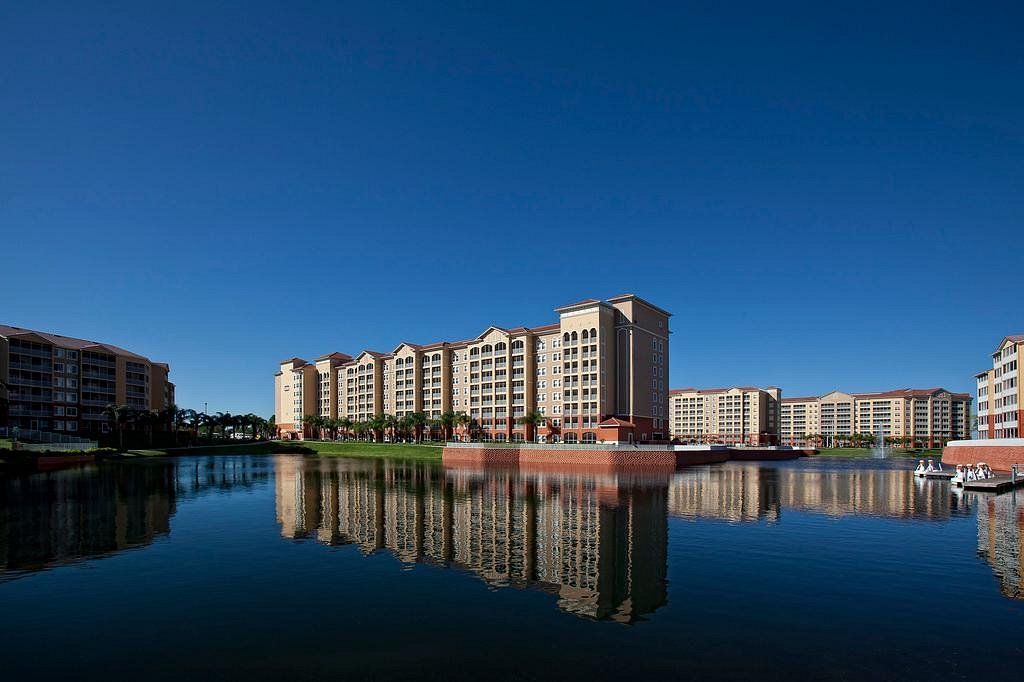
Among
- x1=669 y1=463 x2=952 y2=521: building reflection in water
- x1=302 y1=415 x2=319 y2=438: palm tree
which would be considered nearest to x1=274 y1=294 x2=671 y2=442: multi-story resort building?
x1=302 y1=415 x2=319 y2=438: palm tree

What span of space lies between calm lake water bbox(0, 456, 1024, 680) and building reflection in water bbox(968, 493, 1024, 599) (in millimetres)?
206

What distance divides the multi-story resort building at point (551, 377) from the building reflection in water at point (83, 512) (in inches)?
2469

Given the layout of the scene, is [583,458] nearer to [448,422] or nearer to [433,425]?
[448,422]

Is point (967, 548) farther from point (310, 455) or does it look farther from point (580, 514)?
point (310, 455)

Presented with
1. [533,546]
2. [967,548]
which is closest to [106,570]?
[533,546]

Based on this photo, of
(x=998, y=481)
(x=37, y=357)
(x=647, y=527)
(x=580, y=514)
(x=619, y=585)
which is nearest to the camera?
(x=619, y=585)

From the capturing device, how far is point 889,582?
21.2 metres

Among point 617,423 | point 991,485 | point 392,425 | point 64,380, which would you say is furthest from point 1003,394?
point 64,380

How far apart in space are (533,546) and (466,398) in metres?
113

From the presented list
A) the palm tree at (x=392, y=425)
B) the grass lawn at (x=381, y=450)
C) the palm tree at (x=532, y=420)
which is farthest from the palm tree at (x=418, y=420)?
the palm tree at (x=532, y=420)

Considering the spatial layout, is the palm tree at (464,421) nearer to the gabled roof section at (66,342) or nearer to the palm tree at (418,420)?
the palm tree at (418,420)

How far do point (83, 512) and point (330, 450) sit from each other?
3823 inches

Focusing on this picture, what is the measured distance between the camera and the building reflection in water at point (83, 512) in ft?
84.2

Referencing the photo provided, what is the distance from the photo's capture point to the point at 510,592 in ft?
64.5
